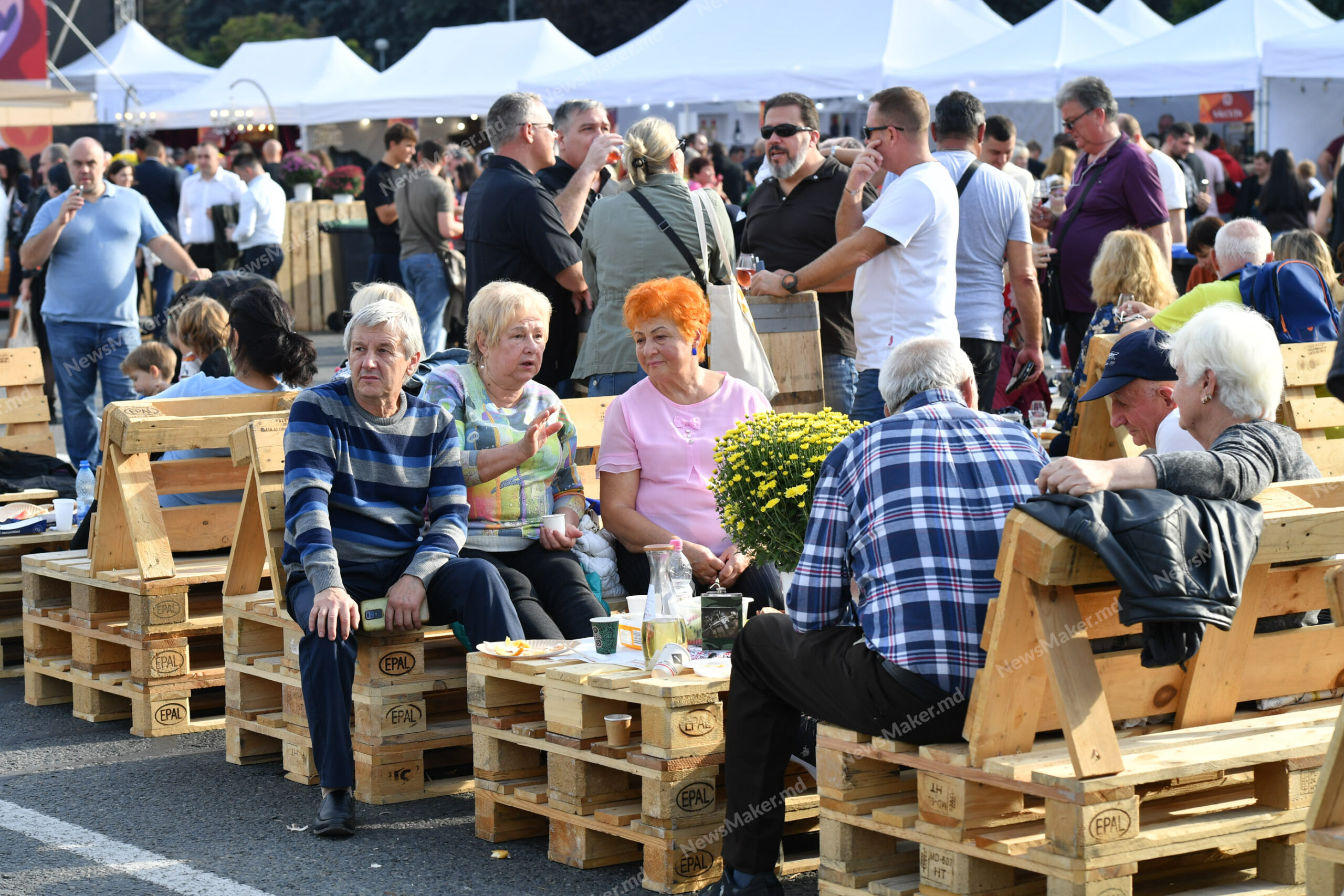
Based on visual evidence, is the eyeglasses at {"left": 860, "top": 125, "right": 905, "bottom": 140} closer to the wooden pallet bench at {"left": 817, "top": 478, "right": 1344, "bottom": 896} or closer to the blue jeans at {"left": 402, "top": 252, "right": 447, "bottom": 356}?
the wooden pallet bench at {"left": 817, "top": 478, "right": 1344, "bottom": 896}

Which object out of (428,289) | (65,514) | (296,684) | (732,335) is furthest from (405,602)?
(428,289)

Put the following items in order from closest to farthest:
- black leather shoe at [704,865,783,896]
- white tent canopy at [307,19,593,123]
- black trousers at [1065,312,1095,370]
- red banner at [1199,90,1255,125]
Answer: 1. black leather shoe at [704,865,783,896]
2. black trousers at [1065,312,1095,370]
3. white tent canopy at [307,19,593,123]
4. red banner at [1199,90,1255,125]

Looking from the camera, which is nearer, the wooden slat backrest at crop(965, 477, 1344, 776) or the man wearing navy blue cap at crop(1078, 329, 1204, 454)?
the wooden slat backrest at crop(965, 477, 1344, 776)

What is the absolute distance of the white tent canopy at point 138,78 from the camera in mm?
32750

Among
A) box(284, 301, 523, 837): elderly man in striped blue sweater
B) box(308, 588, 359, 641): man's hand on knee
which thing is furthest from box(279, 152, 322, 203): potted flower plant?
box(308, 588, 359, 641): man's hand on knee

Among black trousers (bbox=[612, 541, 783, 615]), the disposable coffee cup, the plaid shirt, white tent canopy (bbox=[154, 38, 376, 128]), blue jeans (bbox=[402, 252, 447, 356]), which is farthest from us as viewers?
white tent canopy (bbox=[154, 38, 376, 128])

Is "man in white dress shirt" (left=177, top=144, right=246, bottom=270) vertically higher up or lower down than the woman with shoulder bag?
higher up

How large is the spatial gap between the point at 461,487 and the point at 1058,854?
2.45 meters

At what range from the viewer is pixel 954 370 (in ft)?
13.1

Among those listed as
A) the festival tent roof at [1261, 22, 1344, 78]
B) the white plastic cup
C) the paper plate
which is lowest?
the paper plate

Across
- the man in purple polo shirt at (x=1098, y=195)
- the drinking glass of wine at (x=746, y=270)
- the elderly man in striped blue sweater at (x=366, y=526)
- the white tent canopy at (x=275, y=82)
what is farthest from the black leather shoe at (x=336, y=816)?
the white tent canopy at (x=275, y=82)

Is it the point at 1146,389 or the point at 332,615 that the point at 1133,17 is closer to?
the point at 1146,389

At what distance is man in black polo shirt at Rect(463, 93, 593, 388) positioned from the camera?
7039mm

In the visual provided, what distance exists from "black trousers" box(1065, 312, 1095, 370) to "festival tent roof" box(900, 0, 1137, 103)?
33.2 feet
